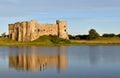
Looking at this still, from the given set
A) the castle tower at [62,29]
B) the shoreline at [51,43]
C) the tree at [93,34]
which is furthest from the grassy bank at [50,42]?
the tree at [93,34]

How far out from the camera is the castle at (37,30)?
3949 inches

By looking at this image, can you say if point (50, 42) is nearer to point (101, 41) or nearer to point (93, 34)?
point (101, 41)

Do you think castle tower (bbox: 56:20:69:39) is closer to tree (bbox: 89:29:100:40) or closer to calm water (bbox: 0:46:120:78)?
tree (bbox: 89:29:100:40)

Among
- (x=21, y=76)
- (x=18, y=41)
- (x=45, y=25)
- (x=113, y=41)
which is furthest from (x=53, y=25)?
(x=21, y=76)

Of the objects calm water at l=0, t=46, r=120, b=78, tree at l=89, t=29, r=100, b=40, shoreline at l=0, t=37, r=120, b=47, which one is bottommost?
calm water at l=0, t=46, r=120, b=78

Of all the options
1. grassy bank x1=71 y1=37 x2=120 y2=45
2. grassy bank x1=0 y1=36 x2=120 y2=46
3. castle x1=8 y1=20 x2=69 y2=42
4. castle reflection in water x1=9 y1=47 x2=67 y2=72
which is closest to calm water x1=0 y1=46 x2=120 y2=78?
castle reflection in water x1=9 y1=47 x2=67 y2=72

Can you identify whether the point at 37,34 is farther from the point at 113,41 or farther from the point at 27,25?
the point at 113,41

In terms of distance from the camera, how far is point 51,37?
98625 millimetres

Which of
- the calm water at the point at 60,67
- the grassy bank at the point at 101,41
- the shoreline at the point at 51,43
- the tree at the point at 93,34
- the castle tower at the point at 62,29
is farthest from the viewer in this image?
the tree at the point at 93,34

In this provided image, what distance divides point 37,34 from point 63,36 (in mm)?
8656

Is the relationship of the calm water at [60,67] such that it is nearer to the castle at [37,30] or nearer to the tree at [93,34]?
the castle at [37,30]

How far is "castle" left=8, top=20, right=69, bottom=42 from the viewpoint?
10031 centimetres

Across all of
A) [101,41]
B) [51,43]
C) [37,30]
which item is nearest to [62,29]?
[37,30]

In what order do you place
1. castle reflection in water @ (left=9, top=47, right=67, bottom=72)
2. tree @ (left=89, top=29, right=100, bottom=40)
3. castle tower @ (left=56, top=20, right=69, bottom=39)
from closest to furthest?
castle reflection in water @ (left=9, top=47, right=67, bottom=72)
castle tower @ (left=56, top=20, right=69, bottom=39)
tree @ (left=89, top=29, right=100, bottom=40)
